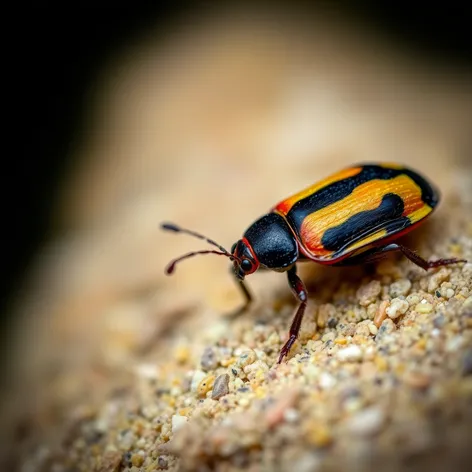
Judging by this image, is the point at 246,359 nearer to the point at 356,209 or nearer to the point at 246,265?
the point at 246,265

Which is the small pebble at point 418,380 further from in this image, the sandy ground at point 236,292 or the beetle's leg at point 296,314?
the beetle's leg at point 296,314

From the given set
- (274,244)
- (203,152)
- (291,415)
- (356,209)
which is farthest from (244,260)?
(203,152)

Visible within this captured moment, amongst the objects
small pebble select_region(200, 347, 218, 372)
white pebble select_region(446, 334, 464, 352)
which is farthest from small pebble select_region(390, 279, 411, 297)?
small pebble select_region(200, 347, 218, 372)

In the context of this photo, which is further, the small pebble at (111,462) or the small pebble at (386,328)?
the small pebble at (111,462)

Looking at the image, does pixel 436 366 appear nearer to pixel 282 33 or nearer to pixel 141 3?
pixel 282 33

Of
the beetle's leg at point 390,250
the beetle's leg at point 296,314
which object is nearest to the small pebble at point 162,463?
the beetle's leg at point 296,314

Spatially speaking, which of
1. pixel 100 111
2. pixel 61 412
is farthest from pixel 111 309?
pixel 100 111
